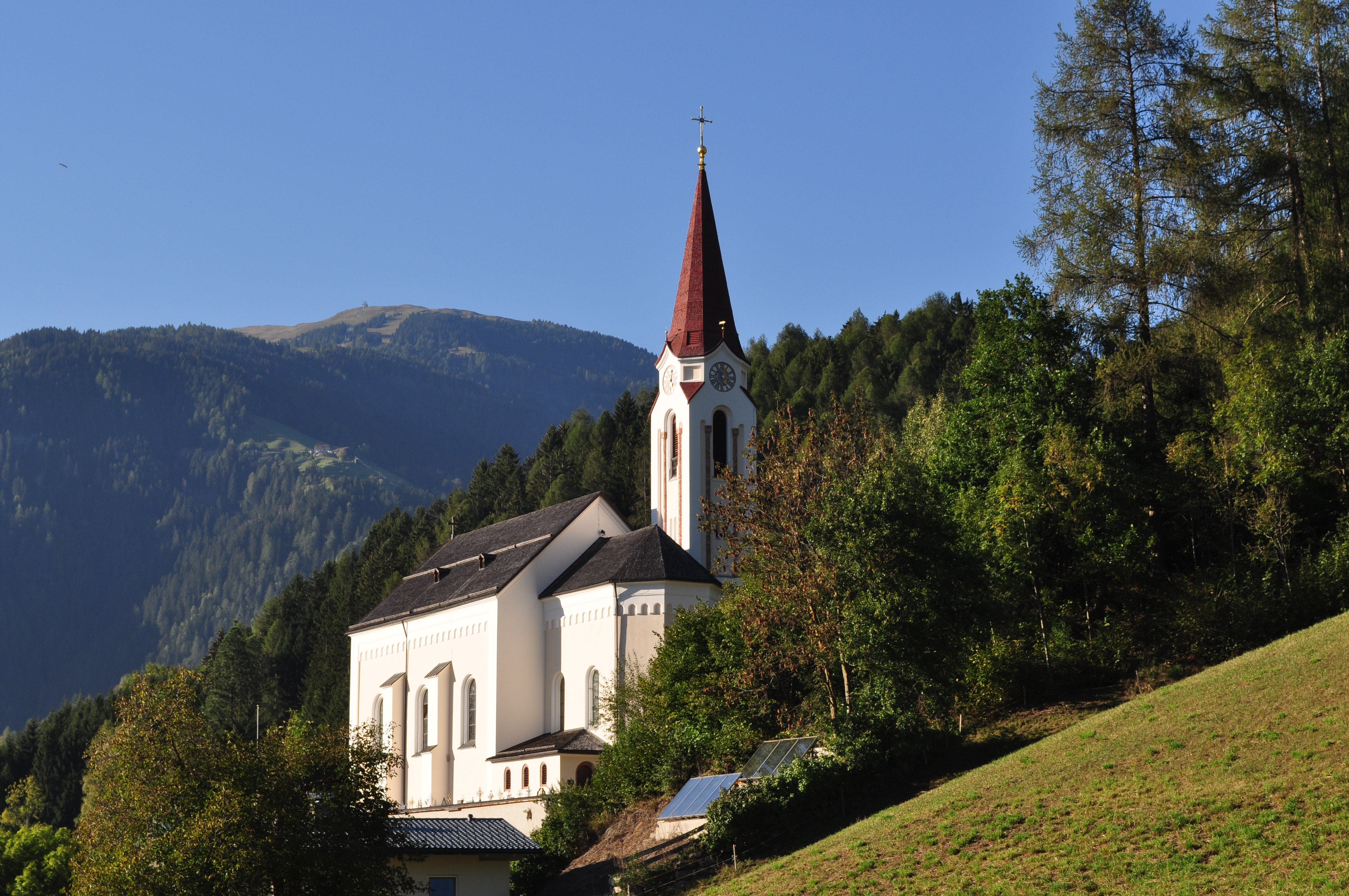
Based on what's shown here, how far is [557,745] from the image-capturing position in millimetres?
49250

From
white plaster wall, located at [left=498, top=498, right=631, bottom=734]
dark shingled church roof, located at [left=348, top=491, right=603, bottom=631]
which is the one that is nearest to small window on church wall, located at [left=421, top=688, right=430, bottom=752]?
dark shingled church roof, located at [left=348, top=491, right=603, bottom=631]

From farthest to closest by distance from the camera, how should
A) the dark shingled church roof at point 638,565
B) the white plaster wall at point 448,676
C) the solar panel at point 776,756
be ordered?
the white plaster wall at point 448,676
the dark shingled church roof at point 638,565
the solar panel at point 776,756

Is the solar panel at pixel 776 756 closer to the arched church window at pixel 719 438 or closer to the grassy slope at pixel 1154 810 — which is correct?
the grassy slope at pixel 1154 810

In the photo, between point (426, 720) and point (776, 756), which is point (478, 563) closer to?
point (426, 720)

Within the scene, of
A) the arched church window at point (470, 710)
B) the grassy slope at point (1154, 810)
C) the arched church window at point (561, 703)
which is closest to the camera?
the grassy slope at point (1154, 810)

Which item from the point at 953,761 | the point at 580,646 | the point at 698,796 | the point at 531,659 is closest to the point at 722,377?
the point at 580,646

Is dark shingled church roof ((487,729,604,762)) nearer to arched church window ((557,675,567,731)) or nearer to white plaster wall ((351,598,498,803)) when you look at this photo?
arched church window ((557,675,567,731))

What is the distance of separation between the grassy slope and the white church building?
1806cm

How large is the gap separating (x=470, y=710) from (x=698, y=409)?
15.9 meters

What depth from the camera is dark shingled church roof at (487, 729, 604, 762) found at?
48.5 metres

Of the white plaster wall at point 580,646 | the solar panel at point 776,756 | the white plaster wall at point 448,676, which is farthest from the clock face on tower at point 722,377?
the solar panel at point 776,756

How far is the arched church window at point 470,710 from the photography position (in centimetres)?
5641

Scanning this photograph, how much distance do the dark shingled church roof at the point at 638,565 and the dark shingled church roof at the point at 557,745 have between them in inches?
214

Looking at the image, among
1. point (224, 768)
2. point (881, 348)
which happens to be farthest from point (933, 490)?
point (881, 348)
